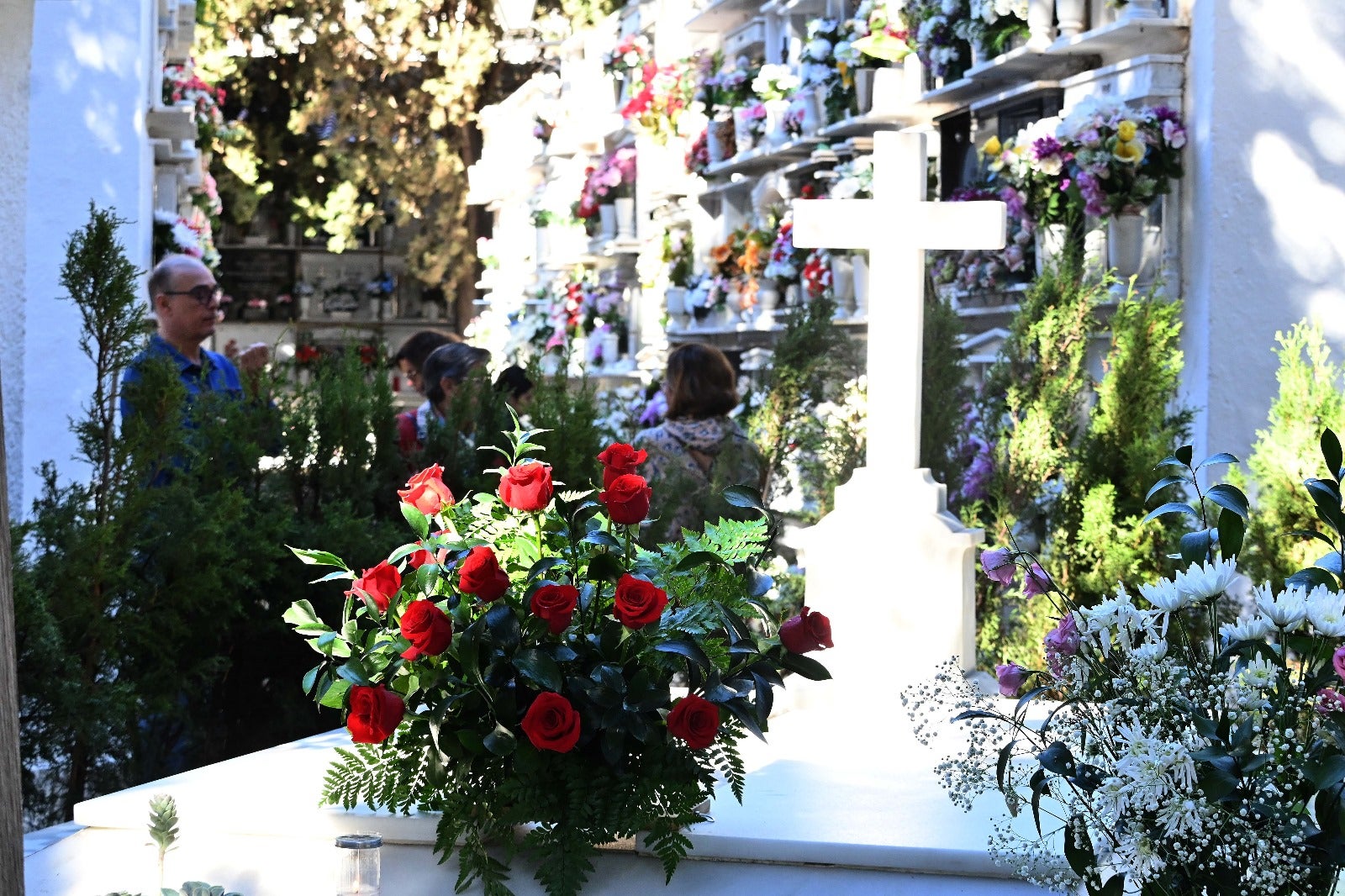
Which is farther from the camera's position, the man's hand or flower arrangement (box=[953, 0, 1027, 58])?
A: flower arrangement (box=[953, 0, 1027, 58])

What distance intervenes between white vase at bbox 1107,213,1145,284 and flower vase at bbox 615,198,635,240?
24.8 ft

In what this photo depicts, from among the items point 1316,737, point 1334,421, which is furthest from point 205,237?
point 1316,737

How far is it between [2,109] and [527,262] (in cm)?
1209

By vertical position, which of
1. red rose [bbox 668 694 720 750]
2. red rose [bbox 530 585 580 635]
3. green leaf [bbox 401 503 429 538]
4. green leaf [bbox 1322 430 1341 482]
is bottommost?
red rose [bbox 668 694 720 750]

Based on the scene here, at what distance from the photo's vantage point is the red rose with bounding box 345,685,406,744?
95.7 inches

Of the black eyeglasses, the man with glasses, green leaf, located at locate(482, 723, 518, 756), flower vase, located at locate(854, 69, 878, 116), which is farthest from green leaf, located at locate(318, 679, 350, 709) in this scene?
flower vase, located at locate(854, 69, 878, 116)

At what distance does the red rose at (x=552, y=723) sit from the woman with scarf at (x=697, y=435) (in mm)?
2909

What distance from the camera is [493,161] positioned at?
17391 millimetres

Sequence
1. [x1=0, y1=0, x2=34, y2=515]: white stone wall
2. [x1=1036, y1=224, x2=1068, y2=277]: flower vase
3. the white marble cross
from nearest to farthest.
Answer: the white marble cross, [x1=0, y1=0, x2=34, y2=515]: white stone wall, [x1=1036, y1=224, x2=1068, y2=277]: flower vase

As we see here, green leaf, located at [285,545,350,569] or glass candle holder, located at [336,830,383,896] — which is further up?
green leaf, located at [285,545,350,569]

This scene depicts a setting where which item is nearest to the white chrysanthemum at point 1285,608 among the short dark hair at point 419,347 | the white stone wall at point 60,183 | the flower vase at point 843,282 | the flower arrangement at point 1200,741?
the flower arrangement at point 1200,741

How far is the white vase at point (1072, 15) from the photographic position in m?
6.15

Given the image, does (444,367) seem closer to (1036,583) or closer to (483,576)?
(483,576)

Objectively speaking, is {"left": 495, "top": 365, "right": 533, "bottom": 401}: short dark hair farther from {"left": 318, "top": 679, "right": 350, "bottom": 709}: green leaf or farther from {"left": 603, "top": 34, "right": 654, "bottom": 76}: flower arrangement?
{"left": 603, "top": 34, "right": 654, "bottom": 76}: flower arrangement
